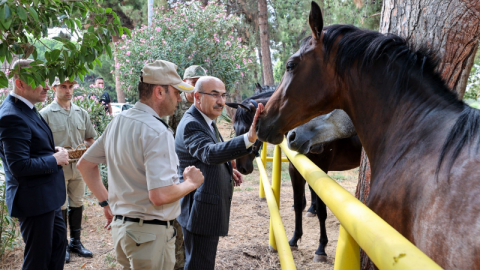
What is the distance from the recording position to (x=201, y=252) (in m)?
2.58

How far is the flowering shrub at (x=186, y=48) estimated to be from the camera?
7.23m

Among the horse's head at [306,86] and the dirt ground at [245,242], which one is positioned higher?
the horse's head at [306,86]

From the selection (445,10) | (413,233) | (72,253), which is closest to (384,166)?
(413,233)

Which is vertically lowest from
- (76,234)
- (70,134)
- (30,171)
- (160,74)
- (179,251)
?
(76,234)

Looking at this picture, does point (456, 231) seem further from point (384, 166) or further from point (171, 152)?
point (171, 152)

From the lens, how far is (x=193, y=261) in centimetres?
256

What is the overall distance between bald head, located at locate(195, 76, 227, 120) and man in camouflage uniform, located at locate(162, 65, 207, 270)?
2.81 feet

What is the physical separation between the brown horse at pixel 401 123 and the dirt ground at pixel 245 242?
2307 millimetres

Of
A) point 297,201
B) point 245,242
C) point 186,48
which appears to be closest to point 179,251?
point 245,242

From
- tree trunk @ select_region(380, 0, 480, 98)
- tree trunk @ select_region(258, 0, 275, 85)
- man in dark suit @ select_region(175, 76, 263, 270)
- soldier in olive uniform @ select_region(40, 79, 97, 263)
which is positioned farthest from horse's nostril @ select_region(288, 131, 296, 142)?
tree trunk @ select_region(258, 0, 275, 85)

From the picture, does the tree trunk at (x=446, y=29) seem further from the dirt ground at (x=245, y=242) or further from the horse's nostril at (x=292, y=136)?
the dirt ground at (x=245, y=242)

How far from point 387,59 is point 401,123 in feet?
1.09

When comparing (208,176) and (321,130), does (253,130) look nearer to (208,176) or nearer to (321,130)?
(208,176)

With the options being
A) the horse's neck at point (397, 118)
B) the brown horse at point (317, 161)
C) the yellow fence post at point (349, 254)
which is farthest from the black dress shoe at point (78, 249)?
the yellow fence post at point (349, 254)
